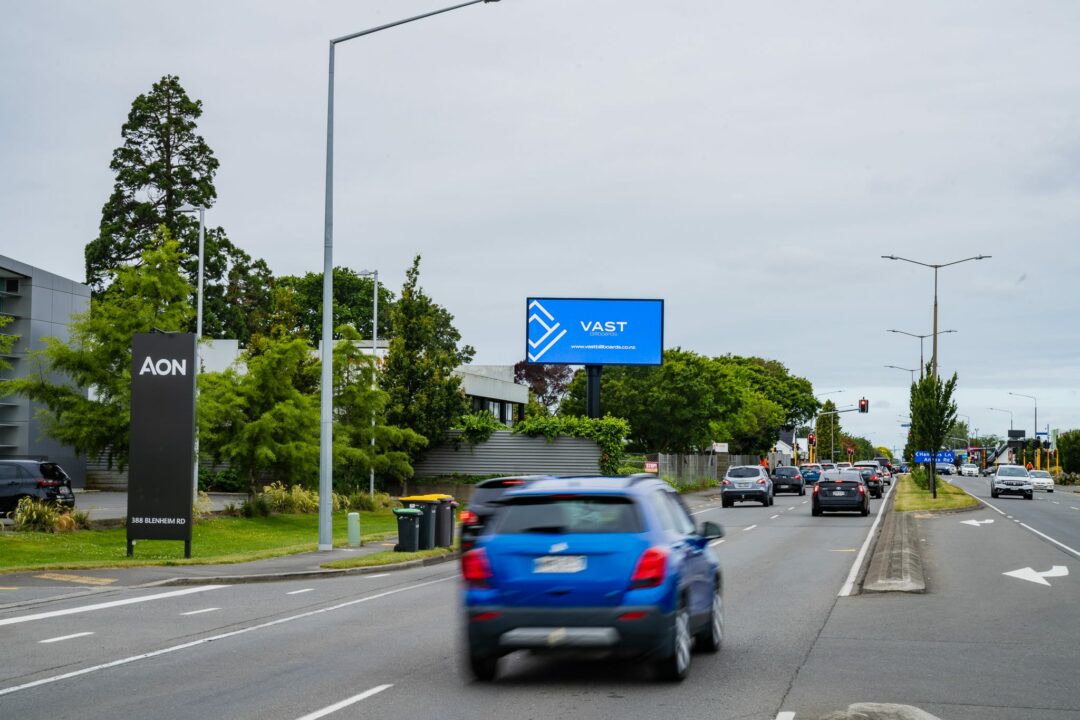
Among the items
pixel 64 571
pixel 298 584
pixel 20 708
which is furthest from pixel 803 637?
pixel 64 571

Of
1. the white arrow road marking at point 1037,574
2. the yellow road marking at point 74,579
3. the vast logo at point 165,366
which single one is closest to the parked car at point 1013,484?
the white arrow road marking at point 1037,574

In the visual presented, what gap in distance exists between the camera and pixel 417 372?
47.1 meters

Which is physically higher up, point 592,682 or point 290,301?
point 290,301

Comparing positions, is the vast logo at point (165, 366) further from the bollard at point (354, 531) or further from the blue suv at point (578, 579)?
the blue suv at point (578, 579)

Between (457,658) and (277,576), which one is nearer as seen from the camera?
(457,658)

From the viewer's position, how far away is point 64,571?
66.9 ft

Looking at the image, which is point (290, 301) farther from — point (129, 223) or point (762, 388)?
point (762, 388)

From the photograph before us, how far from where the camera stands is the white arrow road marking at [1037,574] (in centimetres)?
1900

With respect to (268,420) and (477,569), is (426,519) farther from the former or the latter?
(477,569)

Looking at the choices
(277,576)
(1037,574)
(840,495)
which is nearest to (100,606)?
(277,576)

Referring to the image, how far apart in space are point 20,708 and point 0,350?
20569 millimetres

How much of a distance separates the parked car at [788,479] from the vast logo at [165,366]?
150 ft

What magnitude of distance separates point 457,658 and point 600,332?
140 feet

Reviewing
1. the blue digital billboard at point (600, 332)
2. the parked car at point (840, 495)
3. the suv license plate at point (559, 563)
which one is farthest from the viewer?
the blue digital billboard at point (600, 332)
